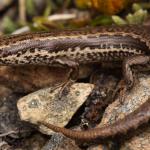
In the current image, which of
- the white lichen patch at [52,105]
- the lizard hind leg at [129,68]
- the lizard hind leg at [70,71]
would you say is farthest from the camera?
the lizard hind leg at [70,71]

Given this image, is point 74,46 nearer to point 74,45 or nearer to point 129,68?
point 74,45

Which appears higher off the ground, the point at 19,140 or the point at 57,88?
the point at 57,88

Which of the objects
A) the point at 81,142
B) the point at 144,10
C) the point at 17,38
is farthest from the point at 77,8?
the point at 81,142

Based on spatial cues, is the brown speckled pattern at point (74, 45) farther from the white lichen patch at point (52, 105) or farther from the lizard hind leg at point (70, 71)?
the white lichen patch at point (52, 105)

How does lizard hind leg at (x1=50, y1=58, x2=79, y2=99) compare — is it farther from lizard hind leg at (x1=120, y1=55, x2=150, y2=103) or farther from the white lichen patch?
lizard hind leg at (x1=120, y1=55, x2=150, y2=103)

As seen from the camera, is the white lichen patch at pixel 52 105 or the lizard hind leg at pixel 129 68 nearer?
the white lichen patch at pixel 52 105

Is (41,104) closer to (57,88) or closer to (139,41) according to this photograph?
(57,88)

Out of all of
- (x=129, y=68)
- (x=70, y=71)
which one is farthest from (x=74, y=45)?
(x=129, y=68)

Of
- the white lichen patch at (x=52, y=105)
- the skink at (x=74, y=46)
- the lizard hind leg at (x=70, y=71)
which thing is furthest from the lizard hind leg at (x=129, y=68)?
the lizard hind leg at (x=70, y=71)

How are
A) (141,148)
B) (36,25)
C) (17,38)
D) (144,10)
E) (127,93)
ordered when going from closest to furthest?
(141,148)
(127,93)
(17,38)
(144,10)
(36,25)
